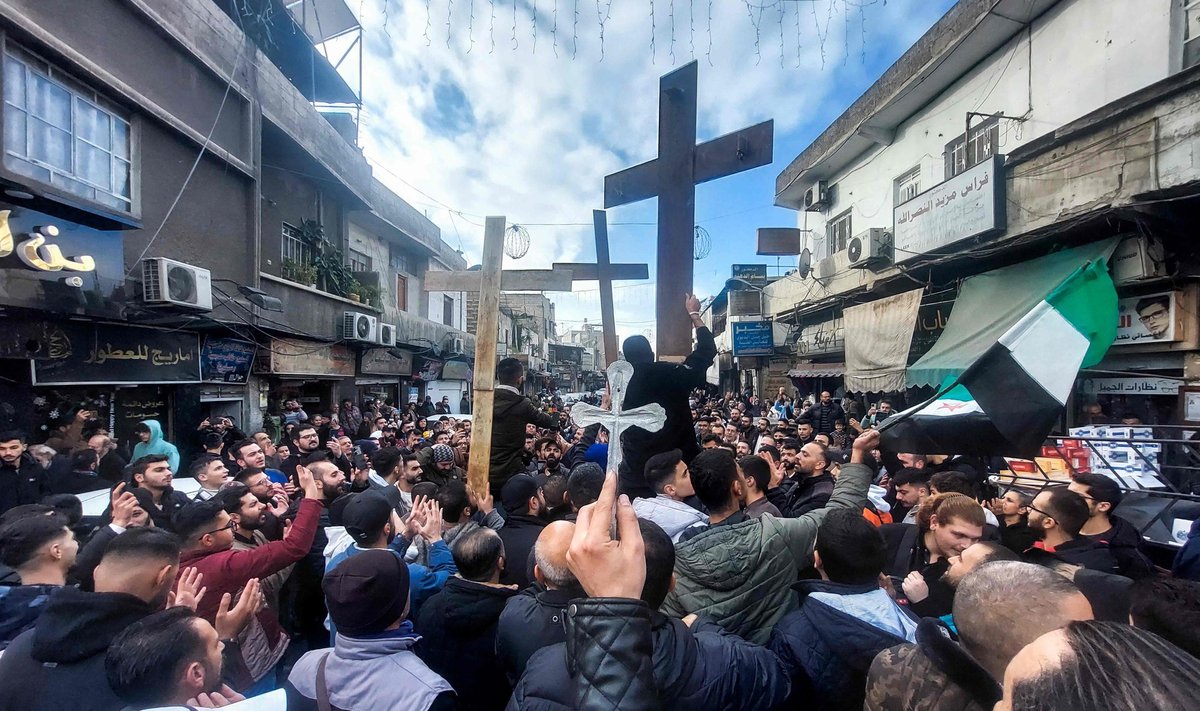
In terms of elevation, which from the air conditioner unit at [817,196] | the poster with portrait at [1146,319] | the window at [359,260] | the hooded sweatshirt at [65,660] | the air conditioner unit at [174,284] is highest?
the air conditioner unit at [817,196]

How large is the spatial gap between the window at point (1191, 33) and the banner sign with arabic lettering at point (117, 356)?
1432 centimetres

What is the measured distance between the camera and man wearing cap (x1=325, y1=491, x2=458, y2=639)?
9.80 feet

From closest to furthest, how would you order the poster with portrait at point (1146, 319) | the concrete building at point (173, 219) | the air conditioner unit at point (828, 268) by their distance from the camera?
the concrete building at point (173, 219) → the poster with portrait at point (1146, 319) → the air conditioner unit at point (828, 268)

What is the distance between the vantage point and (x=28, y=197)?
6457mm

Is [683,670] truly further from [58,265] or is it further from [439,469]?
[58,265]

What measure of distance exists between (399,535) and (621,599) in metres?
2.78

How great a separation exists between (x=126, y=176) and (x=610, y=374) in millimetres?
9909

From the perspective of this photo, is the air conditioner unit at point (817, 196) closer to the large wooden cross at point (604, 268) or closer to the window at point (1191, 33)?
the window at point (1191, 33)

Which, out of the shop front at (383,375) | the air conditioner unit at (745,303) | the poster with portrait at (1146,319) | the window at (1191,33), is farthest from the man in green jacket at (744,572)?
the air conditioner unit at (745,303)

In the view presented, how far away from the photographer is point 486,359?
4332 millimetres

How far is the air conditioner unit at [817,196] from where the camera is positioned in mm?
17469

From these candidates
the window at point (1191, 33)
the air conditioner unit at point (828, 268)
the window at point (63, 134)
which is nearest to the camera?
the window at point (63, 134)

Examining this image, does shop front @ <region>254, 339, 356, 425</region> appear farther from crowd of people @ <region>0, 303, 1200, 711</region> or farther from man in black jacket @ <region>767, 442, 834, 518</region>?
man in black jacket @ <region>767, 442, 834, 518</region>

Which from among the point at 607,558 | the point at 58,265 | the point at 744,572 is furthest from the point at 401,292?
the point at 607,558
